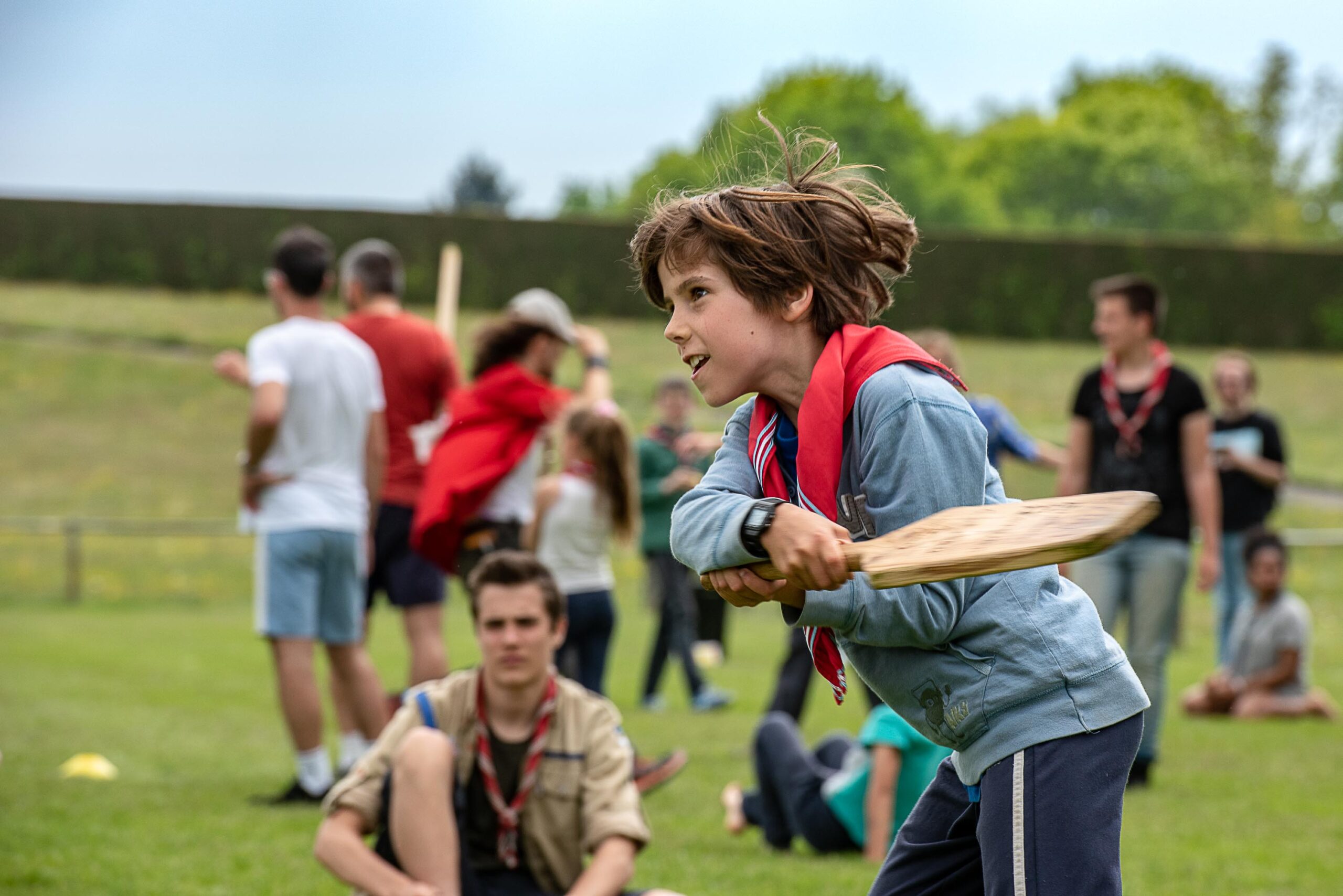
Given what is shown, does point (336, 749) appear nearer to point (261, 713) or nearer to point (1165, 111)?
point (261, 713)

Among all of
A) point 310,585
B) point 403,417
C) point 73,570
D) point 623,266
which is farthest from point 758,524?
point 623,266

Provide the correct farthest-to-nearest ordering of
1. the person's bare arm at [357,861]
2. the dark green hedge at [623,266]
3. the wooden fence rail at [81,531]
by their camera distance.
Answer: the dark green hedge at [623,266] → the wooden fence rail at [81,531] → the person's bare arm at [357,861]

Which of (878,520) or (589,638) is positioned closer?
(878,520)

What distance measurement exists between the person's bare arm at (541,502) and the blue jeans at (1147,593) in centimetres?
270

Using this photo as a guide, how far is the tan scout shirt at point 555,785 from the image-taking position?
4336 millimetres

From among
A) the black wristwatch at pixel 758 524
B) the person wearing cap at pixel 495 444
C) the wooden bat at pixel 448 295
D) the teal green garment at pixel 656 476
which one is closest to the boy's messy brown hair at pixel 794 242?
the black wristwatch at pixel 758 524

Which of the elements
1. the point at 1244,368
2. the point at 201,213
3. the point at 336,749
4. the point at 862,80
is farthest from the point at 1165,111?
the point at 336,749

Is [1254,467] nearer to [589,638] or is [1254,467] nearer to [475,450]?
[589,638]

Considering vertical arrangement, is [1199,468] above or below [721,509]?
below

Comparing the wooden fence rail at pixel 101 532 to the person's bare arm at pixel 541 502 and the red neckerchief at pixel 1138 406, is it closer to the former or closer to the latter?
the person's bare arm at pixel 541 502

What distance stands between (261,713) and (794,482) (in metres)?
7.81

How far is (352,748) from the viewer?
672cm

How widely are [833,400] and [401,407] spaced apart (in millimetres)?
5366

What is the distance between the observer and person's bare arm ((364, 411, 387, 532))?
6812 millimetres
